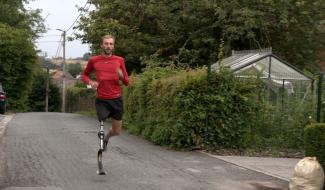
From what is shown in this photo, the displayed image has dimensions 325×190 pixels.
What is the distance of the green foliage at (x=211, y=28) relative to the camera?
22.7 metres

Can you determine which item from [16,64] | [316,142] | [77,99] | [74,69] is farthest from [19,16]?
[74,69]

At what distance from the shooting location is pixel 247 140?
1349 cm

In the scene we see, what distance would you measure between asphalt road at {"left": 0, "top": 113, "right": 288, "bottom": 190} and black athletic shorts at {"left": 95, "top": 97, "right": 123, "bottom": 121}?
0.92 metres

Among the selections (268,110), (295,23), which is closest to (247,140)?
(268,110)

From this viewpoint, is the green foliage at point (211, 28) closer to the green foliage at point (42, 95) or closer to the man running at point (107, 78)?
the man running at point (107, 78)

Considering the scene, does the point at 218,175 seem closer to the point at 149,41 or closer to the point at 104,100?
the point at 104,100

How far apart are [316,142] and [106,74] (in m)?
3.34

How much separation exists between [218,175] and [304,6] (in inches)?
607

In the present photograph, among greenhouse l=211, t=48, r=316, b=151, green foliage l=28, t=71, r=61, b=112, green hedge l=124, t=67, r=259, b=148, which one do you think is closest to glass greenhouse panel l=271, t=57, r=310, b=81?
greenhouse l=211, t=48, r=316, b=151

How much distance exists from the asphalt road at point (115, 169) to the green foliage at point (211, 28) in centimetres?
993

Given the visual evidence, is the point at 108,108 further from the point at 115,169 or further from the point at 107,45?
the point at 115,169

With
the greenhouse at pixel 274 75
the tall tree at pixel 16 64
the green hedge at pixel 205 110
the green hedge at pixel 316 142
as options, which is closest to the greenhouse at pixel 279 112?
the greenhouse at pixel 274 75

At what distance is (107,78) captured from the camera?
8898 millimetres

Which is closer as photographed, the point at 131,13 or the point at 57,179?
the point at 57,179
